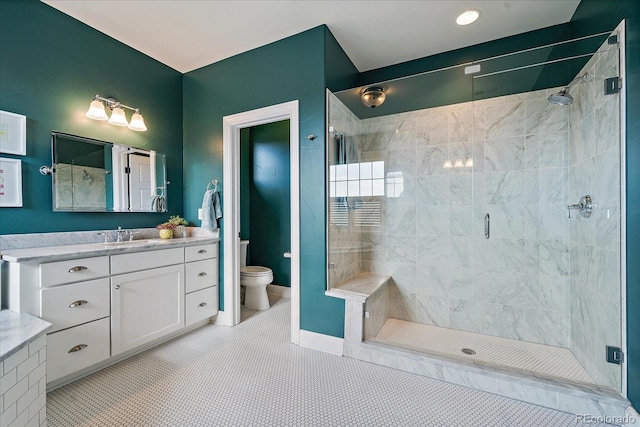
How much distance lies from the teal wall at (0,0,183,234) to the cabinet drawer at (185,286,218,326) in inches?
35.5

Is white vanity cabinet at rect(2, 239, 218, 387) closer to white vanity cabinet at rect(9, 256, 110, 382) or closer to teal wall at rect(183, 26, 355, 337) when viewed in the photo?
white vanity cabinet at rect(9, 256, 110, 382)

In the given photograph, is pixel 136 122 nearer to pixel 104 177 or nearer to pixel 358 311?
pixel 104 177

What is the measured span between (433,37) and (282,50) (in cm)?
134

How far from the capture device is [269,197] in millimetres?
3691

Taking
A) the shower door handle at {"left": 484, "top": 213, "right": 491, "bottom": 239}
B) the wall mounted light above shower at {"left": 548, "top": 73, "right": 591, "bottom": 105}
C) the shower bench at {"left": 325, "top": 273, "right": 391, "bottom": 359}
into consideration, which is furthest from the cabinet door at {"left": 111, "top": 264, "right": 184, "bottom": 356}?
the wall mounted light above shower at {"left": 548, "top": 73, "right": 591, "bottom": 105}

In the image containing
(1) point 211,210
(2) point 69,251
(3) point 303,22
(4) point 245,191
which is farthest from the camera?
(4) point 245,191

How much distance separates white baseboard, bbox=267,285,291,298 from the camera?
357cm

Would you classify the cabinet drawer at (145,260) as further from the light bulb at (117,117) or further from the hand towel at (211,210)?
the light bulb at (117,117)

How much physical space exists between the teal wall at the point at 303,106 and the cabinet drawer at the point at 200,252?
0.24 meters

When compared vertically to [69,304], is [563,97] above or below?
above

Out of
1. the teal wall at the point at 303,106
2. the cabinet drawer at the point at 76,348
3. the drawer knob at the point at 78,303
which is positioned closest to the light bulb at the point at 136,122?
the teal wall at the point at 303,106

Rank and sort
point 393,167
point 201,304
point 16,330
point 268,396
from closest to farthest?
point 16,330 → point 268,396 → point 201,304 → point 393,167

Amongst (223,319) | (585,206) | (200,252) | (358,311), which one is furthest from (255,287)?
(585,206)

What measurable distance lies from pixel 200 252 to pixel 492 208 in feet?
8.90
